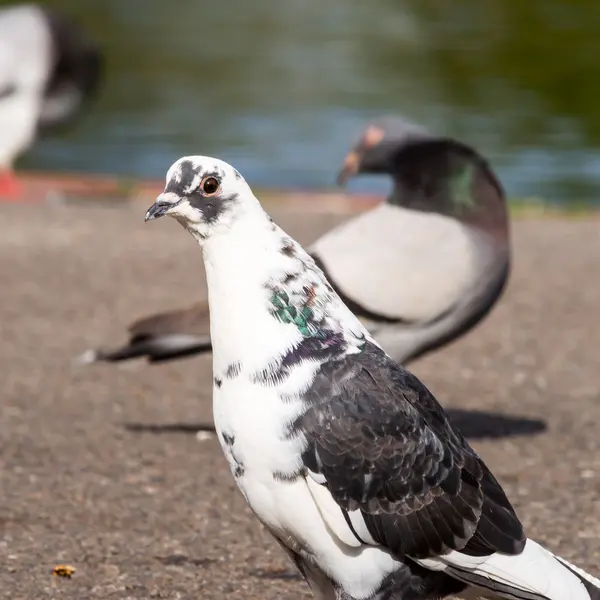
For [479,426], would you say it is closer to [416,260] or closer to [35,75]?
[416,260]

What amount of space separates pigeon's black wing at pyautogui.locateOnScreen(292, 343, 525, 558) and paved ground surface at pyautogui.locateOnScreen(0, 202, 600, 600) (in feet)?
2.87

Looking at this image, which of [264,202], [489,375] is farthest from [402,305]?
[264,202]

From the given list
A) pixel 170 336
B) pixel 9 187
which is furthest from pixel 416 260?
pixel 9 187

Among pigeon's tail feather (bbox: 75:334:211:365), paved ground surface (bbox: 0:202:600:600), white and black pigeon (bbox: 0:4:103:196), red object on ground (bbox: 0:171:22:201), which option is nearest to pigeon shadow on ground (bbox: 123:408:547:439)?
paved ground surface (bbox: 0:202:600:600)

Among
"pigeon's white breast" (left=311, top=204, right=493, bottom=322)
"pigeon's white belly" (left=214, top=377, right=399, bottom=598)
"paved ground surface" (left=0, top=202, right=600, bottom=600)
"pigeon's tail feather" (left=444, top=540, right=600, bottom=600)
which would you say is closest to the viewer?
"pigeon's white belly" (left=214, top=377, right=399, bottom=598)

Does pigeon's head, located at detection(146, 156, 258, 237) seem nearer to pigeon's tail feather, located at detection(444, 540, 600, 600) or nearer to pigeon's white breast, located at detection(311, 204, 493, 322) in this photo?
pigeon's tail feather, located at detection(444, 540, 600, 600)

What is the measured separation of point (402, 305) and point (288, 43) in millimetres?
23212

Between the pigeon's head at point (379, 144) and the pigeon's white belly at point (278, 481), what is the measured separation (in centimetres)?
275

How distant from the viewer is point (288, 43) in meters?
28.0

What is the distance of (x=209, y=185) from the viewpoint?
317 centimetres

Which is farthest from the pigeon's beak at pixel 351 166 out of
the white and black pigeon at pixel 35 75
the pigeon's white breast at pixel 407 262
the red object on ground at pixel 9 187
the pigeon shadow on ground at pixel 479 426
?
the white and black pigeon at pixel 35 75

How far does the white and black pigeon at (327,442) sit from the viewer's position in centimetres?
310

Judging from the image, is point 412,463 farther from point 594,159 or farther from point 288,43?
point 288,43

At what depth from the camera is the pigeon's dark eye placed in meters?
3.16
